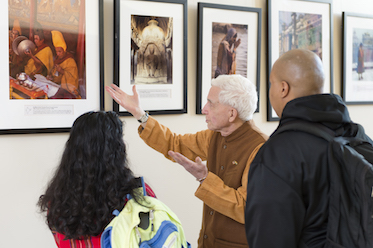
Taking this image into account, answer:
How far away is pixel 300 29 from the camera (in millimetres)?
2816

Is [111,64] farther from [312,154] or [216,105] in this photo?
[312,154]

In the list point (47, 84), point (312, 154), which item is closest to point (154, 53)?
point (47, 84)

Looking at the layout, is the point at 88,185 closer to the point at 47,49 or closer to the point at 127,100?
the point at 127,100

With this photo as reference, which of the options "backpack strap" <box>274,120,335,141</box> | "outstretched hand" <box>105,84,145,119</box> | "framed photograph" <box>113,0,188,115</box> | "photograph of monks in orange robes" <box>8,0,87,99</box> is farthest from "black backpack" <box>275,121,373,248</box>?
"photograph of monks in orange robes" <box>8,0,87,99</box>

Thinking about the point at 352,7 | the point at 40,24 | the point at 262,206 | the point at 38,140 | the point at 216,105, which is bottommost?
Result: the point at 262,206

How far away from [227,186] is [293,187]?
56 centimetres

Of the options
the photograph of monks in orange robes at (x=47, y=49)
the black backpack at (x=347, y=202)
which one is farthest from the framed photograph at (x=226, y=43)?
the black backpack at (x=347, y=202)

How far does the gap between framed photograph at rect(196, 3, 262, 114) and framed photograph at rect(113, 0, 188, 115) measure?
14cm

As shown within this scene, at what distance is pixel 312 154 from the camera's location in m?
1.13

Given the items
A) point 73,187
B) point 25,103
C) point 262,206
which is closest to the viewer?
point 262,206

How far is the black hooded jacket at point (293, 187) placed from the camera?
1.12 m

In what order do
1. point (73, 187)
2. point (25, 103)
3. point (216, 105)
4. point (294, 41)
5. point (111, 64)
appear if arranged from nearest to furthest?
point (73, 187), point (216, 105), point (25, 103), point (111, 64), point (294, 41)

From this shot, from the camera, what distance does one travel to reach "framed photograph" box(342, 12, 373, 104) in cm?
293

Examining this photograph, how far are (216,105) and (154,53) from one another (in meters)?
0.70
